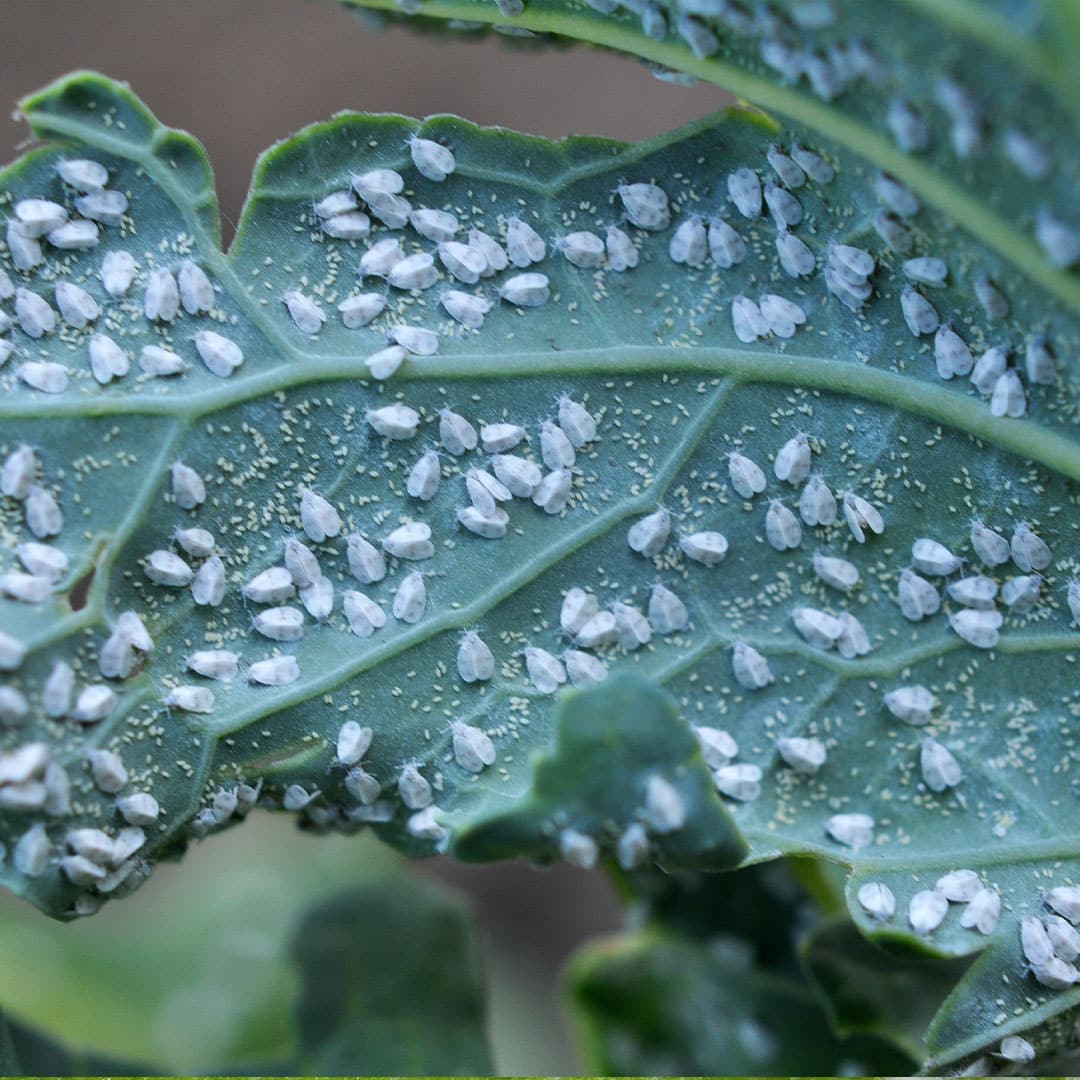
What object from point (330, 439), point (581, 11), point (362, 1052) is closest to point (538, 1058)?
point (362, 1052)

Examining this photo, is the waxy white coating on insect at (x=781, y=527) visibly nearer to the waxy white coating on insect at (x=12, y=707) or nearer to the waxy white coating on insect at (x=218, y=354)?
the waxy white coating on insect at (x=218, y=354)

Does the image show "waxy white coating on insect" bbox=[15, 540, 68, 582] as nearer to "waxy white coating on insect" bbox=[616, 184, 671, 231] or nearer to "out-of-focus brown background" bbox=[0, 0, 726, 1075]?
"waxy white coating on insect" bbox=[616, 184, 671, 231]

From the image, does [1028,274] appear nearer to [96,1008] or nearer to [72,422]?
[72,422]

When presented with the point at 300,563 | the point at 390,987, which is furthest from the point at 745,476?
the point at 390,987

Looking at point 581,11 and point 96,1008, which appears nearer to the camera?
point 581,11

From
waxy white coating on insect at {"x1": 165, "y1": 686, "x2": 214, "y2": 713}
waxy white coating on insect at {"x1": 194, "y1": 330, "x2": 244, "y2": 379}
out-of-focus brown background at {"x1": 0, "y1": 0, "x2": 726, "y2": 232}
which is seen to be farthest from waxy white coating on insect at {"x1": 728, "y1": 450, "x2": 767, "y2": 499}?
out-of-focus brown background at {"x1": 0, "y1": 0, "x2": 726, "y2": 232}

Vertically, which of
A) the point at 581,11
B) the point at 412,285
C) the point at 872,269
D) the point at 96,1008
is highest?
the point at 581,11
